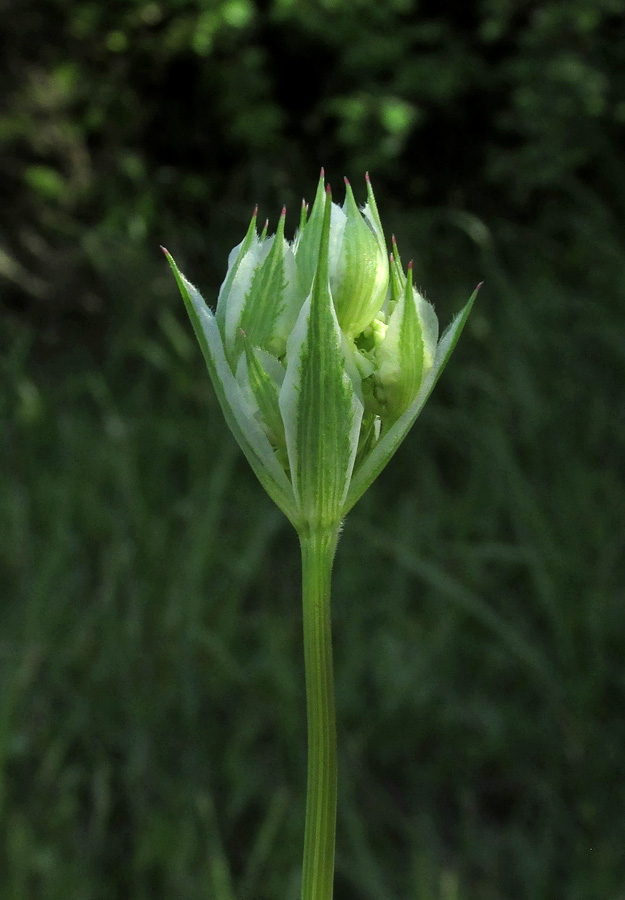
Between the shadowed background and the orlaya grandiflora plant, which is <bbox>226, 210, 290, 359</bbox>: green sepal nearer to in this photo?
the orlaya grandiflora plant

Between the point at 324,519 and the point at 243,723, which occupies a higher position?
the point at 324,519

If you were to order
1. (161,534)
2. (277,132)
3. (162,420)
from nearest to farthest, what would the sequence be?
(161,534)
(162,420)
(277,132)

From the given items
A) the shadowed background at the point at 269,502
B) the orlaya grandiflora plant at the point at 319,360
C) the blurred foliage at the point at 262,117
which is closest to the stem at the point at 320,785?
the orlaya grandiflora plant at the point at 319,360

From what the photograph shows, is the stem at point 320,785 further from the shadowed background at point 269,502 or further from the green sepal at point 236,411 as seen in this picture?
the shadowed background at point 269,502

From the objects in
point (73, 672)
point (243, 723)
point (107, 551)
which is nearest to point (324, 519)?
point (243, 723)

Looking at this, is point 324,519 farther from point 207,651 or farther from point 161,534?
point 161,534

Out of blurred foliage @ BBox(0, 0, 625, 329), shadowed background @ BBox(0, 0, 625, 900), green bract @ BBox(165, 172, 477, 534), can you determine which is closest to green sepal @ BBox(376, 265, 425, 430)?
green bract @ BBox(165, 172, 477, 534)

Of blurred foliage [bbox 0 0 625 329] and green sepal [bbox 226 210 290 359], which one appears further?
blurred foliage [bbox 0 0 625 329]
